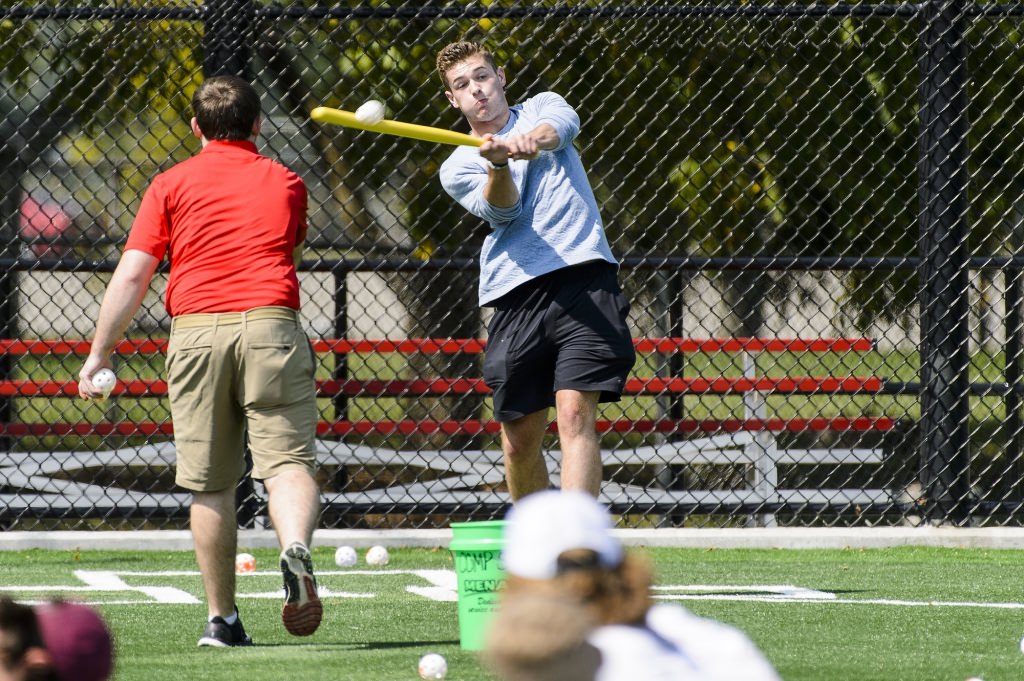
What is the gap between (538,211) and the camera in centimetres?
463

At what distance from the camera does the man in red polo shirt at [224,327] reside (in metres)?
4.04

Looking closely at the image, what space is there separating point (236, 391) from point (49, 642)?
253cm

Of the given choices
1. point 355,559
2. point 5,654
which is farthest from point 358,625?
point 5,654

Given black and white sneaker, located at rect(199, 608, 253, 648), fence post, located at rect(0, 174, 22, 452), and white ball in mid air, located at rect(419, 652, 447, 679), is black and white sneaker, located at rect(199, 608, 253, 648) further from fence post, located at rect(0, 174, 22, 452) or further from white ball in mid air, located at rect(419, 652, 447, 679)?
fence post, located at rect(0, 174, 22, 452)

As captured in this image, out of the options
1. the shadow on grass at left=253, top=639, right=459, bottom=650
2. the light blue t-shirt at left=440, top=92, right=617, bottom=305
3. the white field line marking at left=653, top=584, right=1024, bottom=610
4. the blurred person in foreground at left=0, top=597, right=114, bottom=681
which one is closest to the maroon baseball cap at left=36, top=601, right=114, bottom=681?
the blurred person in foreground at left=0, top=597, right=114, bottom=681

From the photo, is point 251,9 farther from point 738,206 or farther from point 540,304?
point 738,206

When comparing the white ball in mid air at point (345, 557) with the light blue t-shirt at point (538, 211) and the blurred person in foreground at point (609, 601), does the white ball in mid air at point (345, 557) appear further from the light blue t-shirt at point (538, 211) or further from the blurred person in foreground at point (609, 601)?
the blurred person in foreground at point (609, 601)

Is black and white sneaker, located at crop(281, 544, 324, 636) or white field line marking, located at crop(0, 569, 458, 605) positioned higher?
black and white sneaker, located at crop(281, 544, 324, 636)

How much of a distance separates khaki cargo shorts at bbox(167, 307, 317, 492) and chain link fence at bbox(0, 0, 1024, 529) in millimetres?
2421

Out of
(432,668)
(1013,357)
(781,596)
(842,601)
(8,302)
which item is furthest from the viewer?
(8,302)

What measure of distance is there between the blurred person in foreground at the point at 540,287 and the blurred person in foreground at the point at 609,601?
106 inches

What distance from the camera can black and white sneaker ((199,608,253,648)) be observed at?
4.05m

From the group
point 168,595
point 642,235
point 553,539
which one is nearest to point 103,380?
point 168,595

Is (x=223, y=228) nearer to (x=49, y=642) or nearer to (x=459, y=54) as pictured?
(x=459, y=54)
